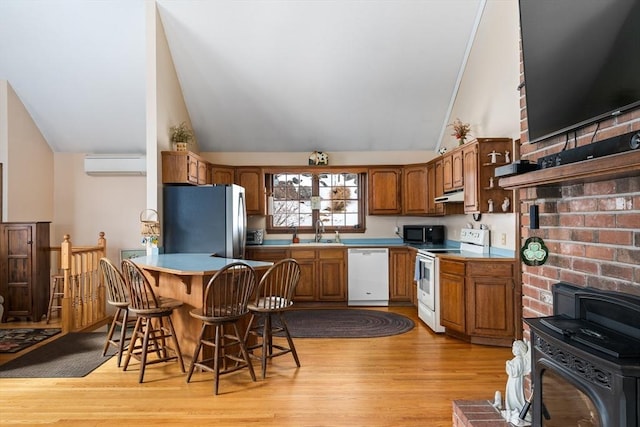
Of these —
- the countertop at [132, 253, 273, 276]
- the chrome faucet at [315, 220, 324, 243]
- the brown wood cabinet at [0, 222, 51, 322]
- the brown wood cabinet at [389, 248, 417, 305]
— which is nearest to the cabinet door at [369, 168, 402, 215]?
the brown wood cabinet at [389, 248, 417, 305]

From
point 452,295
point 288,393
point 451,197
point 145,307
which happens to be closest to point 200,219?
point 145,307

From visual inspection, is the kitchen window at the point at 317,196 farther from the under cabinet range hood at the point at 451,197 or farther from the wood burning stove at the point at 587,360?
the wood burning stove at the point at 587,360

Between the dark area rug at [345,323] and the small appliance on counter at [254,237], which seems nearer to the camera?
the dark area rug at [345,323]

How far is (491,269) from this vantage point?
4281mm

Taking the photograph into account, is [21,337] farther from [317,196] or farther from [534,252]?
[534,252]

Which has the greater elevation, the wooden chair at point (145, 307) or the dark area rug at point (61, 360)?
the wooden chair at point (145, 307)

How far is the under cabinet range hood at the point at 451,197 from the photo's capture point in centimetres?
500

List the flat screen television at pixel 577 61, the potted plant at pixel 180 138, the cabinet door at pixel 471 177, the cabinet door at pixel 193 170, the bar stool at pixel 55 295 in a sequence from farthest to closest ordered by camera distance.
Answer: the bar stool at pixel 55 295, the potted plant at pixel 180 138, the cabinet door at pixel 193 170, the cabinet door at pixel 471 177, the flat screen television at pixel 577 61

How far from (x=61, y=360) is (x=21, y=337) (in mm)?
1298

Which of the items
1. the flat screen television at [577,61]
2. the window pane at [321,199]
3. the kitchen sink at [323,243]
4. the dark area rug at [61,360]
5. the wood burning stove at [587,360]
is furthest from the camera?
the window pane at [321,199]

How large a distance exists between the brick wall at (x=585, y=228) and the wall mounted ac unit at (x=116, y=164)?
5.38m

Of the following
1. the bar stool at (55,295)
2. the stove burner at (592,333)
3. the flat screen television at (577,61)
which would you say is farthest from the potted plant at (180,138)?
the stove burner at (592,333)

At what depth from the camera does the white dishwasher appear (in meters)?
6.21

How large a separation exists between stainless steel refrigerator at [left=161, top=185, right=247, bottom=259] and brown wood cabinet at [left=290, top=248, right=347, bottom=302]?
1.58 meters
